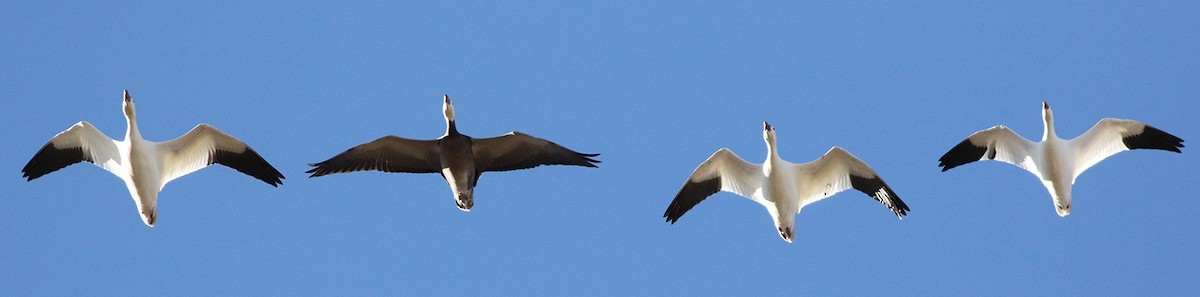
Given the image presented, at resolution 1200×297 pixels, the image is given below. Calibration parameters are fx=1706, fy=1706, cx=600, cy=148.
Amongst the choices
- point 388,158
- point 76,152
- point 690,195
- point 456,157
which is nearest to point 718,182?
point 690,195

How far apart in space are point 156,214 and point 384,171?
9.13 ft

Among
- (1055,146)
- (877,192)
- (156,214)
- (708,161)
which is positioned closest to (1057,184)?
(1055,146)

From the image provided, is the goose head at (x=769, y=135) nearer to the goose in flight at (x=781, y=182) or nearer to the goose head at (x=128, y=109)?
the goose in flight at (x=781, y=182)

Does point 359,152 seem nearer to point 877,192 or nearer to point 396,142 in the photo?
point 396,142

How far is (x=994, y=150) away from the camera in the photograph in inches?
858

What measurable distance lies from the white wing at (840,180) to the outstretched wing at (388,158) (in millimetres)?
4526

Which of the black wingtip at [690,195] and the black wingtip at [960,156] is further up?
the black wingtip at [960,156]

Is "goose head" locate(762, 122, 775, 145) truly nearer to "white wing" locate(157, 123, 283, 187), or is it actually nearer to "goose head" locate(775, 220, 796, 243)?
"goose head" locate(775, 220, 796, 243)

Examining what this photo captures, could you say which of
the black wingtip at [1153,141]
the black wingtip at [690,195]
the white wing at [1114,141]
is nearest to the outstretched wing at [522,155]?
the black wingtip at [690,195]

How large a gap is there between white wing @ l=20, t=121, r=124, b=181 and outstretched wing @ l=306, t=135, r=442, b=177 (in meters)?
2.32

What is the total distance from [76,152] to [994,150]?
37.2 feet

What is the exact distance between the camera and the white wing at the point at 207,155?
2059 centimetres

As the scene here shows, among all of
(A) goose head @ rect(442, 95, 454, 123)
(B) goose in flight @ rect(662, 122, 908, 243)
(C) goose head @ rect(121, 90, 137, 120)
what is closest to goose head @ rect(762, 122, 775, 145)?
(B) goose in flight @ rect(662, 122, 908, 243)

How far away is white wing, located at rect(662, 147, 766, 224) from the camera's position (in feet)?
69.2
